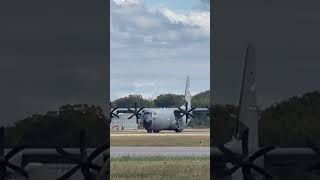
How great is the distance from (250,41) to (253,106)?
645 mm

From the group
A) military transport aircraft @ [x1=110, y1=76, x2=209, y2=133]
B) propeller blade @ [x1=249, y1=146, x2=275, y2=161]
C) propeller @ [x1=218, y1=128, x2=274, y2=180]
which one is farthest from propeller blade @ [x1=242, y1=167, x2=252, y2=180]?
military transport aircraft @ [x1=110, y1=76, x2=209, y2=133]

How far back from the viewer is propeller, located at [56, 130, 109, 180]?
660 centimetres

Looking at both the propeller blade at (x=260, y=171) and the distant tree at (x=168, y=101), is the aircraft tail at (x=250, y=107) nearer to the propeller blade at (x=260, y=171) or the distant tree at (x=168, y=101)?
the propeller blade at (x=260, y=171)

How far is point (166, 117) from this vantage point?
42.2m

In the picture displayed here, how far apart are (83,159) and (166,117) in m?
35.6

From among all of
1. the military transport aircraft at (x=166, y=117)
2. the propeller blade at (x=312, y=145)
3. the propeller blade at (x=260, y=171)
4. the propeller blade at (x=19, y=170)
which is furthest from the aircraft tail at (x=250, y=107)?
the military transport aircraft at (x=166, y=117)

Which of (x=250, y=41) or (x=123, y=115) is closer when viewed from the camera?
(x=250, y=41)

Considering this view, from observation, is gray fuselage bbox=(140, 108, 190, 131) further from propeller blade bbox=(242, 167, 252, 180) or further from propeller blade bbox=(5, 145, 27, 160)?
propeller blade bbox=(5, 145, 27, 160)

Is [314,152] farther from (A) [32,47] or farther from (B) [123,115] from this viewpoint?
(B) [123,115]

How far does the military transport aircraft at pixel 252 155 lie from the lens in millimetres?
6738

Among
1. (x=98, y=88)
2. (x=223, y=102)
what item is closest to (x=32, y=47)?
(x=98, y=88)

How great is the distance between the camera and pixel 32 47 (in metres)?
6.38

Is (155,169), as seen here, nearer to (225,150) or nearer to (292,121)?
(225,150)

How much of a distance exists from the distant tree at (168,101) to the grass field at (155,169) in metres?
20.7
